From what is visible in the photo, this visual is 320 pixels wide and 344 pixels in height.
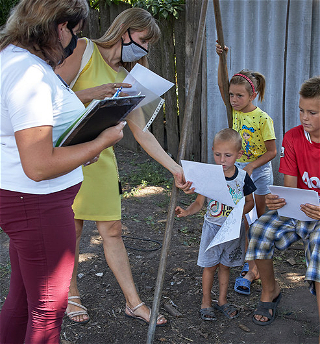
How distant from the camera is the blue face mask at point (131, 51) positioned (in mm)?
2742

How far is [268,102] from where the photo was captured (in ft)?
15.3

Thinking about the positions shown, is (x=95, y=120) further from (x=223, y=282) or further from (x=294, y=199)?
(x=223, y=282)

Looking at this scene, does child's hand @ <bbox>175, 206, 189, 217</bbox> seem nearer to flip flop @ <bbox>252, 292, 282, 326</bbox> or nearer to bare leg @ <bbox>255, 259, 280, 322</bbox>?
bare leg @ <bbox>255, 259, 280, 322</bbox>

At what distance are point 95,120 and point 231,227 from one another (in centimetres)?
119


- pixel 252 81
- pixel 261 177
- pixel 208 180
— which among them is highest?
pixel 252 81

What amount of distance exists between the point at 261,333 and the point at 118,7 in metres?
5.66

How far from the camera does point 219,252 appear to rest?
2943mm

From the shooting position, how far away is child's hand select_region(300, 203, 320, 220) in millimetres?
2588

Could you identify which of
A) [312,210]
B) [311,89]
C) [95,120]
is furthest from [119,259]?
[311,89]

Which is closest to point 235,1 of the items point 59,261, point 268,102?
point 268,102

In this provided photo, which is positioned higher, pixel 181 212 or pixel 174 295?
pixel 181 212

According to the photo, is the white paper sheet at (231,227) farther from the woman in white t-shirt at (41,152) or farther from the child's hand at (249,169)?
the woman in white t-shirt at (41,152)

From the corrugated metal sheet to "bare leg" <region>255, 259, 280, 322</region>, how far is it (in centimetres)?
195

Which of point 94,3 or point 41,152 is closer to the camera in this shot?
point 41,152
